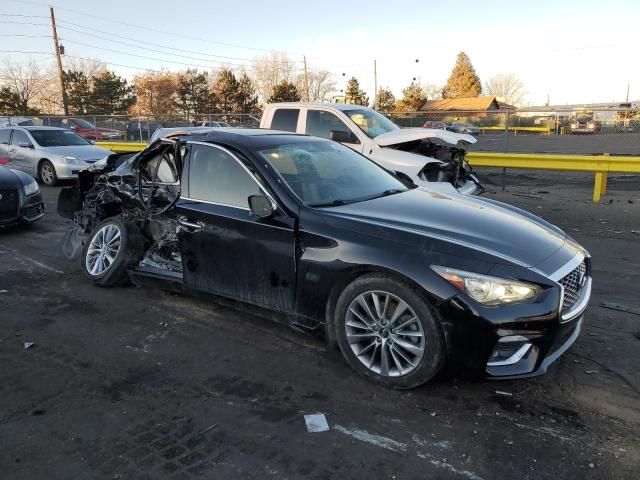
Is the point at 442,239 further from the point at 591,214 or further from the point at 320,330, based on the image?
the point at 591,214

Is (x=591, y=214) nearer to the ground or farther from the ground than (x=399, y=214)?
nearer to the ground

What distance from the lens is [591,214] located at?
941 centimetres

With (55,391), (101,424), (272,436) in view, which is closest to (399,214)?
(272,436)

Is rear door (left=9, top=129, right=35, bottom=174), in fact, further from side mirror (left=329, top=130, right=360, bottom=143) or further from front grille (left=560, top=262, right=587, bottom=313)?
front grille (left=560, top=262, right=587, bottom=313)

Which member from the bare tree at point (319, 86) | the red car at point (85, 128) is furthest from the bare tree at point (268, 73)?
the red car at point (85, 128)

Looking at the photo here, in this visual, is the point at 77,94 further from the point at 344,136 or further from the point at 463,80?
the point at 344,136

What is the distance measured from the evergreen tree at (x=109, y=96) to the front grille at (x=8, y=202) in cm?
5487

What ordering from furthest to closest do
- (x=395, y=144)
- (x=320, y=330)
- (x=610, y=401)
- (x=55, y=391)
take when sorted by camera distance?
1. (x=395, y=144)
2. (x=320, y=330)
3. (x=55, y=391)
4. (x=610, y=401)

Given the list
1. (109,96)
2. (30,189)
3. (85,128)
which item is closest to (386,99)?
(109,96)

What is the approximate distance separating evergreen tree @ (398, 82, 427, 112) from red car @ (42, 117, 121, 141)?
45.5 m

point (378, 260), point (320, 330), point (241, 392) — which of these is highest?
point (378, 260)

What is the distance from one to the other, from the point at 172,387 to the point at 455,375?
71.6 inches

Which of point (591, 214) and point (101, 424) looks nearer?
point (101, 424)

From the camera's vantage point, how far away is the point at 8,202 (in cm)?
785
